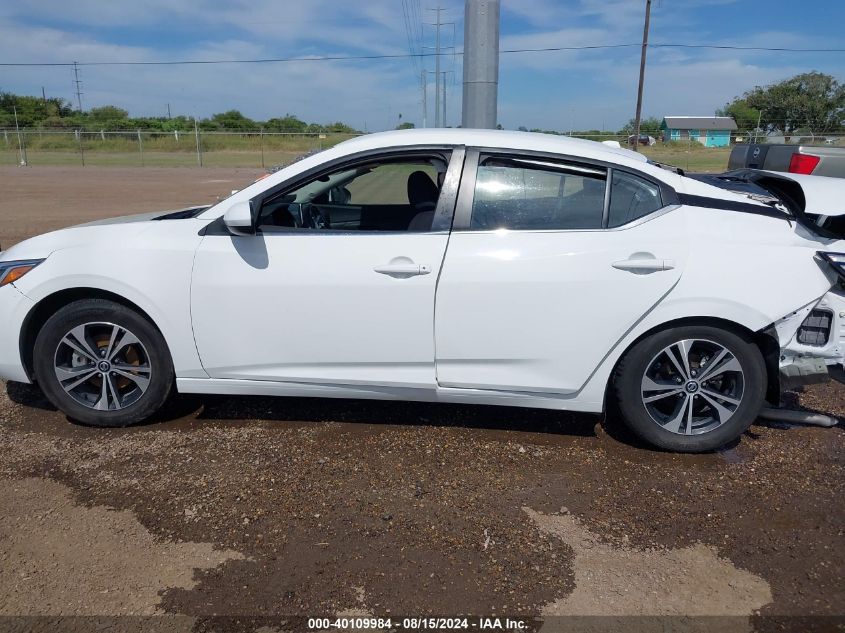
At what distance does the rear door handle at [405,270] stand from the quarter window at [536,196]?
37cm

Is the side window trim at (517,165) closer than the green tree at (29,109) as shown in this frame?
Yes

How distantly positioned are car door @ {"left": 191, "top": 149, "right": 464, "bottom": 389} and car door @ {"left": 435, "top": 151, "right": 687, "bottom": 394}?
0.12m

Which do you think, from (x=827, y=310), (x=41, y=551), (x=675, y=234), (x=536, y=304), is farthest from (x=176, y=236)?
(x=827, y=310)

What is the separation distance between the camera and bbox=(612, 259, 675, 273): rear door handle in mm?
3504

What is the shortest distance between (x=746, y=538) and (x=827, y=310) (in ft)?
4.63

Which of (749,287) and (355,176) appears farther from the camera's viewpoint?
(355,176)

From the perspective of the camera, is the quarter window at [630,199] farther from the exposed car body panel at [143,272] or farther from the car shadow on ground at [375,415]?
the exposed car body panel at [143,272]

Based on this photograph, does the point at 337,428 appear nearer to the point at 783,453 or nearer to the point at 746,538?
the point at 746,538

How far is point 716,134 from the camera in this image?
213ft

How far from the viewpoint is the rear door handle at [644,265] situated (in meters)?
3.50

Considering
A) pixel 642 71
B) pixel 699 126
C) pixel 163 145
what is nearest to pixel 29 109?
pixel 163 145

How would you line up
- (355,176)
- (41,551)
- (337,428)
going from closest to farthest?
(41,551) → (337,428) → (355,176)

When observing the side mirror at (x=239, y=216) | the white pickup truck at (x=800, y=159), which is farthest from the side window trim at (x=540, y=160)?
the white pickup truck at (x=800, y=159)

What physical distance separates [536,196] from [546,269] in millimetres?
440
